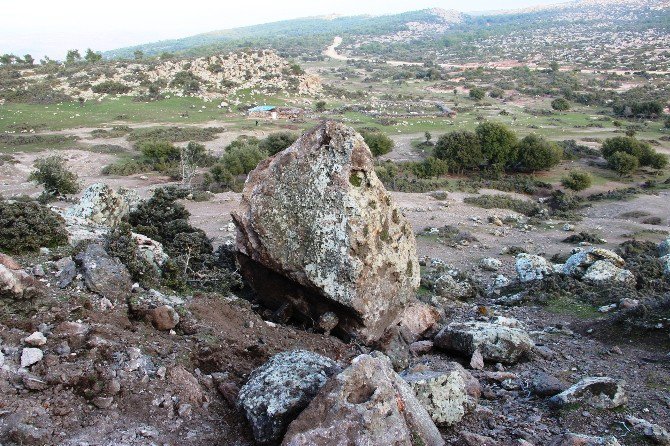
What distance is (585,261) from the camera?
54.6 ft

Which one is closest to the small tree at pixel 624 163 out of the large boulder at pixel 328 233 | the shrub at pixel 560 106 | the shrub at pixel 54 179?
the shrub at pixel 560 106

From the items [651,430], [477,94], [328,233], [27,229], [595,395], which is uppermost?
[27,229]

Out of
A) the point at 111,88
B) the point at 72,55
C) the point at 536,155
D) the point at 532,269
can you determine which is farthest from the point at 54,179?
the point at 72,55

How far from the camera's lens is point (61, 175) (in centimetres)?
2808

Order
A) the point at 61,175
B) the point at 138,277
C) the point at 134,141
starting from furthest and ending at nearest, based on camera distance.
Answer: the point at 134,141
the point at 61,175
the point at 138,277

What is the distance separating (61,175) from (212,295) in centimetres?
2268

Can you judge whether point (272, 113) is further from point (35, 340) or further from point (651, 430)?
point (651, 430)

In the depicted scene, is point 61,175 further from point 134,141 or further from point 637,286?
point 637,286

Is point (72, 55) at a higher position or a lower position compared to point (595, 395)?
higher

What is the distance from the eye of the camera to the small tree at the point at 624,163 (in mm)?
42000

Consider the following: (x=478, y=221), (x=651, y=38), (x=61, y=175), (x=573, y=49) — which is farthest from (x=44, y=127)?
(x=651, y=38)

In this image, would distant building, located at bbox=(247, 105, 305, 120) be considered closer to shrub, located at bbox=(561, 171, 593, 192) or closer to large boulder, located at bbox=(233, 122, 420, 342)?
shrub, located at bbox=(561, 171, 593, 192)

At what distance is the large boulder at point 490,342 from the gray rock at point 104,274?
6039 mm

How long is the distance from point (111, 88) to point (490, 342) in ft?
224
